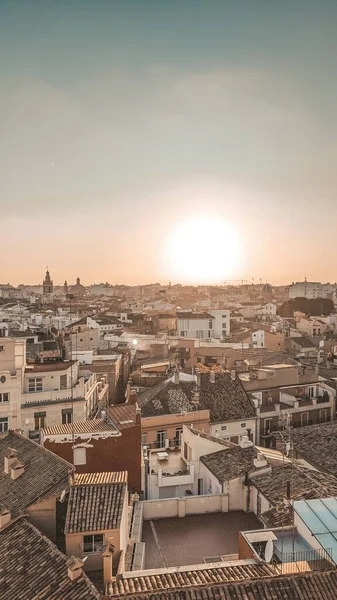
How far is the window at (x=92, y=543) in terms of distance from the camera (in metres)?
10.2

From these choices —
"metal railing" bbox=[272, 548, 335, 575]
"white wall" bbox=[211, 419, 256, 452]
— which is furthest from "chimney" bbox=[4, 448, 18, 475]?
"white wall" bbox=[211, 419, 256, 452]

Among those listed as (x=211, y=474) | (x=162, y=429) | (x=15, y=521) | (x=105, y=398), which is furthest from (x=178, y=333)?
(x=15, y=521)

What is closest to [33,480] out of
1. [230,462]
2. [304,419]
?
[230,462]

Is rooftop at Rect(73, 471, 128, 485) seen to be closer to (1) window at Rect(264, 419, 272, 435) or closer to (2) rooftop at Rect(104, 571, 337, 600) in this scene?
(2) rooftop at Rect(104, 571, 337, 600)

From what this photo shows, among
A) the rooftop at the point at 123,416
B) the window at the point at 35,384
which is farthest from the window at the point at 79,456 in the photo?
the window at the point at 35,384

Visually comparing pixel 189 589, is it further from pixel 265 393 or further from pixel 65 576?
pixel 265 393

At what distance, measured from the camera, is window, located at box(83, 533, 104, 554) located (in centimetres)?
1016

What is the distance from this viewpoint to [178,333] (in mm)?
55125

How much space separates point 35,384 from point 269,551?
548 inches

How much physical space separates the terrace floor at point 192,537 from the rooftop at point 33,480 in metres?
2.89

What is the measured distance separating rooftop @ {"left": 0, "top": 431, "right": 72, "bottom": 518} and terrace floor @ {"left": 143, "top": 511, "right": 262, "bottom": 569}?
9.48 feet

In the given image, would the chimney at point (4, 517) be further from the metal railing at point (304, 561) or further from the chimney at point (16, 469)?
the metal railing at point (304, 561)

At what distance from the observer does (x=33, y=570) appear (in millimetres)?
9430

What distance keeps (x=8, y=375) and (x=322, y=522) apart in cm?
1429
